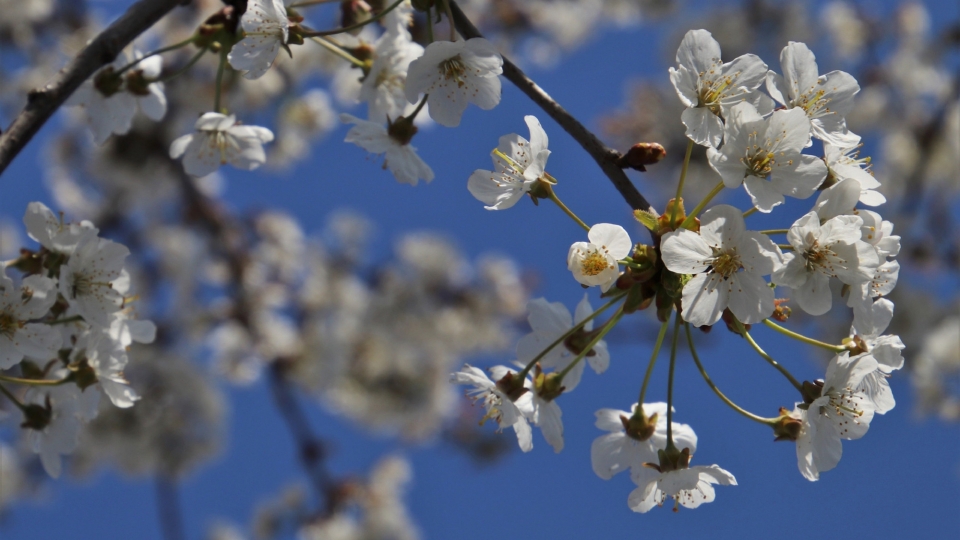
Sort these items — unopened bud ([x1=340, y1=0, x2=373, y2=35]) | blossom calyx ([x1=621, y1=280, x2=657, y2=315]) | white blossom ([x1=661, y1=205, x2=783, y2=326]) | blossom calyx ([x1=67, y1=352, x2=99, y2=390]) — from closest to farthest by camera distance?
white blossom ([x1=661, y1=205, x2=783, y2=326]) → blossom calyx ([x1=621, y1=280, x2=657, y2=315]) → blossom calyx ([x1=67, y1=352, x2=99, y2=390]) → unopened bud ([x1=340, y1=0, x2=373, y2=35])

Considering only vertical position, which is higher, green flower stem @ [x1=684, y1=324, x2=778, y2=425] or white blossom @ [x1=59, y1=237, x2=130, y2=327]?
green flower stem @ [x1=684, y1=324, x2=778, y2=425]

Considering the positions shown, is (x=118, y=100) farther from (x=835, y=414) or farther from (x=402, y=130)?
(x=835, y=414)

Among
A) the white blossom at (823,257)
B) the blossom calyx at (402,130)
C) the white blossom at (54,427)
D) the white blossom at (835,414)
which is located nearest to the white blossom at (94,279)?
the white blossom at (54,427)

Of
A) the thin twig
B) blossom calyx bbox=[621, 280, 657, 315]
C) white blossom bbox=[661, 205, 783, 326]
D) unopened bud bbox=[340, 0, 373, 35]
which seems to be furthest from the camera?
the thin twig

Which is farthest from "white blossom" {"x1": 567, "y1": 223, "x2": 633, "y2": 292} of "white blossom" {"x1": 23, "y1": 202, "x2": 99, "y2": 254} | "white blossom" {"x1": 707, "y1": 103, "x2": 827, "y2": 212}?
"white blossom" {"x1": 23, "y1": 202, "x2": 99, "y2": 254}

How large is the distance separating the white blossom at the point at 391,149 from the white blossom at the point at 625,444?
761 mm

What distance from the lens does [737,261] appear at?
62.9 inches

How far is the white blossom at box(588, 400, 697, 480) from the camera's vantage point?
6.35 ft

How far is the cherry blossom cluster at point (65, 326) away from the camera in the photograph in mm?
1832

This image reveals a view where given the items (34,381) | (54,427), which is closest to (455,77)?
(34,381)

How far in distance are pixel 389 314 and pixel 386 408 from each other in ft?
3.26

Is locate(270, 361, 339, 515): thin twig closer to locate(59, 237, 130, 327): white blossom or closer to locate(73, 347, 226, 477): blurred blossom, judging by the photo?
locate(73, 347, 226, 477): blurred blossom

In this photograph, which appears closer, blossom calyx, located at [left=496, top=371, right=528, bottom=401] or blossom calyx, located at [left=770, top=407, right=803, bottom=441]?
blossom calyx, located at [left=770, top=407, right=803, bottom=441]

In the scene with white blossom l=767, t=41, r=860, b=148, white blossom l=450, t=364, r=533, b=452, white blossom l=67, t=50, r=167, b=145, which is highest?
white blossom l=767, t=41, r=860, b=148
